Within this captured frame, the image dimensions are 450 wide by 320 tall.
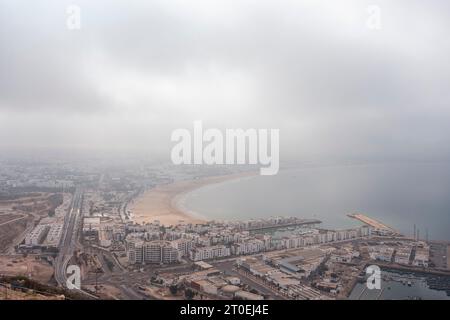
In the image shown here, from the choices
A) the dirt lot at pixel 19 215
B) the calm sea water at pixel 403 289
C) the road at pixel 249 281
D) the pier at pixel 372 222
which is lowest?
the calm sea water at pixel 403 289

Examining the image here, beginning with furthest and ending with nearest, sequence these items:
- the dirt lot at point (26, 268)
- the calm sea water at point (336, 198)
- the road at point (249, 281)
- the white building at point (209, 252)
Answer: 1. the calm sea water at point (336, 198)
2. the white building at point (209, 252)
3. the dirt lot at point (26, 268)
4. the road at point (249, 281)

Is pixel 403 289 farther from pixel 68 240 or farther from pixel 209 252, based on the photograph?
pixel 68 240

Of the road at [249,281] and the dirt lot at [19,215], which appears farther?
the dirt lot at [19,215]

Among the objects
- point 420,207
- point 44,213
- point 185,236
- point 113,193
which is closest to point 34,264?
point 185,236

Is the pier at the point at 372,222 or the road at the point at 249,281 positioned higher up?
the road at the point at 249,281

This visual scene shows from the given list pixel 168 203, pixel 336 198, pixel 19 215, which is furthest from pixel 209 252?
pixel 336 198

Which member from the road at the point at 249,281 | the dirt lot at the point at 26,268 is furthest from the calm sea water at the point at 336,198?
the dirt lot at the point at 26,268

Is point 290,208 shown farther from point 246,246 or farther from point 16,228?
point 16,228

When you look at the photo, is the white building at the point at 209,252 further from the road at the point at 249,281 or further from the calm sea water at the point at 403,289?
the calm sea water at the point at 403,289
